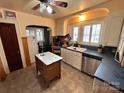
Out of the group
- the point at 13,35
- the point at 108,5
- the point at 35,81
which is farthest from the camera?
the point at 13,35

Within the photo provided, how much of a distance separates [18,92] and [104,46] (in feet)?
10.0

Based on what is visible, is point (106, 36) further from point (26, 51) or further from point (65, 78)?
point (26, 51)

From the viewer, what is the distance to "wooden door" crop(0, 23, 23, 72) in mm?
2496

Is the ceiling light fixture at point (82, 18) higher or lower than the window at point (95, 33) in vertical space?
higher

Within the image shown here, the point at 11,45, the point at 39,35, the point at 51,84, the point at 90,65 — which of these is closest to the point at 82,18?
the point at 90,65

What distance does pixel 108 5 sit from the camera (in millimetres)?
2102

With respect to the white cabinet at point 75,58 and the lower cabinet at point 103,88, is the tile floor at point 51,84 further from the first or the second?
the lower cabinet at point 103,88

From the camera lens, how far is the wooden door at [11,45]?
8.19 ft

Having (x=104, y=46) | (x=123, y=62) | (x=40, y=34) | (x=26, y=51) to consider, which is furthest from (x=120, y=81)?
(x=40, y=34)

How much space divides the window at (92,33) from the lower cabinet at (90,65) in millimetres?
1039

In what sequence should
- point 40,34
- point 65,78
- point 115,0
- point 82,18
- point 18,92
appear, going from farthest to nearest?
point 40,34
point 82,18
point 65,78
point 115,0
point 18,92

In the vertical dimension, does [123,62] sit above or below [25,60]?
above

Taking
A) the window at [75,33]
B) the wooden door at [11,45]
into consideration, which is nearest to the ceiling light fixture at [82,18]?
the window at [75,33]

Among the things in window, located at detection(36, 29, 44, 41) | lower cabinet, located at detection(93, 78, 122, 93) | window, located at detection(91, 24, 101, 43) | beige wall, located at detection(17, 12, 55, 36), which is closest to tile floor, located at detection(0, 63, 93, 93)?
lower cabinet, located at detection(93, 78, 122, 93)
